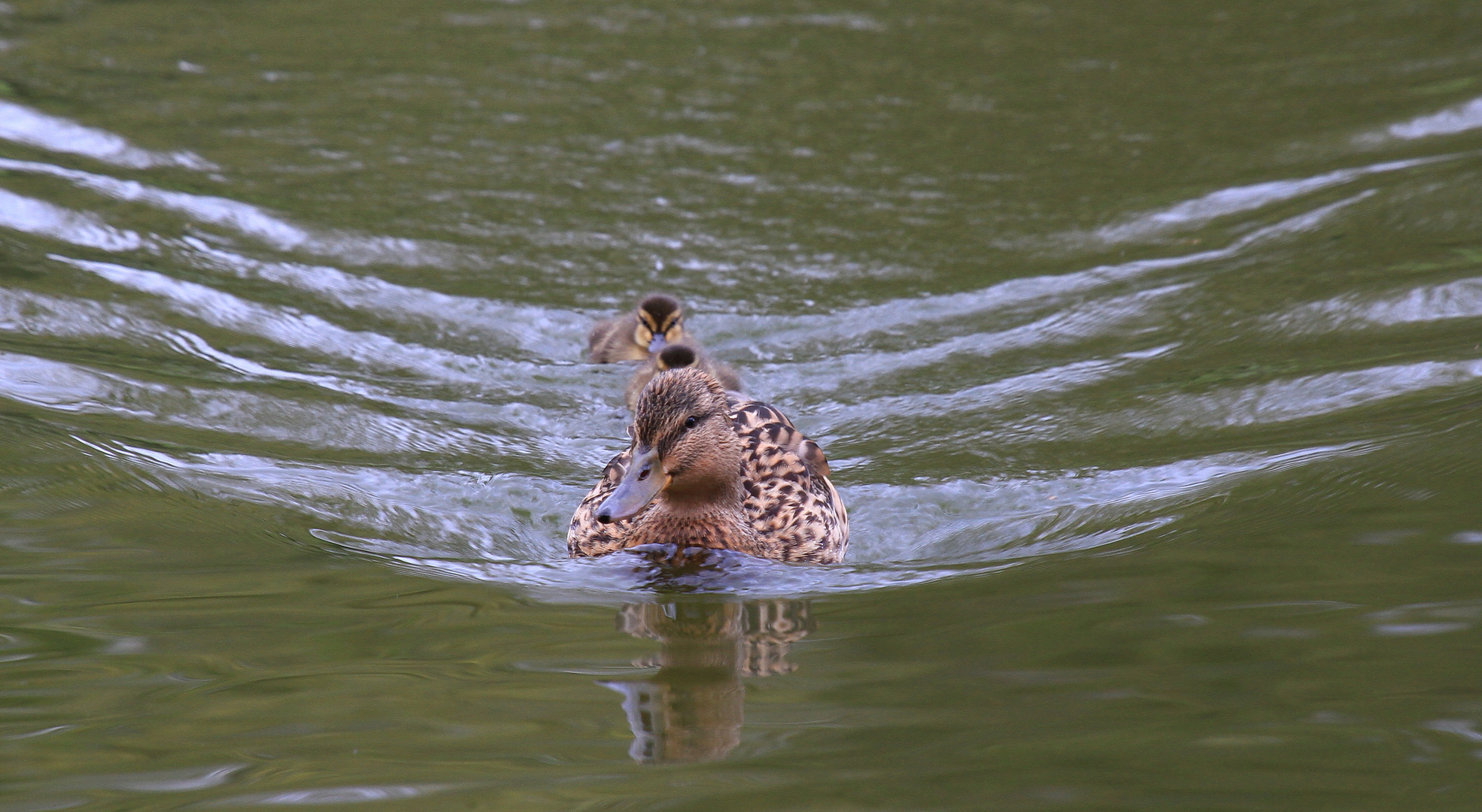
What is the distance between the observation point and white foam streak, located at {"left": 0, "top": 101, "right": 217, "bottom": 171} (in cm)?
945

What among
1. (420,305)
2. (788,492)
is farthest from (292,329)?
(788,492)

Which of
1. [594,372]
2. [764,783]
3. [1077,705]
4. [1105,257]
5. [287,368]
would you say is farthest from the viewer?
[1105,257]

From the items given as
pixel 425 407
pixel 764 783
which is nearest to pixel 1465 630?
pixel 764 783

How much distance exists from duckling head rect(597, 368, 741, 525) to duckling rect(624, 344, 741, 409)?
115 centimetres

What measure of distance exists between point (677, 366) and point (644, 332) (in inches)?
32.0

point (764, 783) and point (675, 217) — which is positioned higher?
point (675, 217)

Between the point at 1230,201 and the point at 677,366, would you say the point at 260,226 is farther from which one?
the point at 1230,201

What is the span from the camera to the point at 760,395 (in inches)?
287

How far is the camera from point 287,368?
6.90 m

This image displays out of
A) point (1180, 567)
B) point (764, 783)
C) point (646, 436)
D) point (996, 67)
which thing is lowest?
Answer: point (764, 783)

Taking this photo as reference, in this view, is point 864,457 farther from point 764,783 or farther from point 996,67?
point 996,67

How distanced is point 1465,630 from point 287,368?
16.8ft

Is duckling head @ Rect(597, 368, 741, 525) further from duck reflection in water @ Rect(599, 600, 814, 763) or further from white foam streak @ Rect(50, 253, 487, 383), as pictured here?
white foam streak @ Rect(50, 253, 487, 383)

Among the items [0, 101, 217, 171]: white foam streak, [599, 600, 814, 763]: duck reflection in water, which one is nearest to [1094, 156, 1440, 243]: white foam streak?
[599, 600, 814, 763]: duck reflection in water
